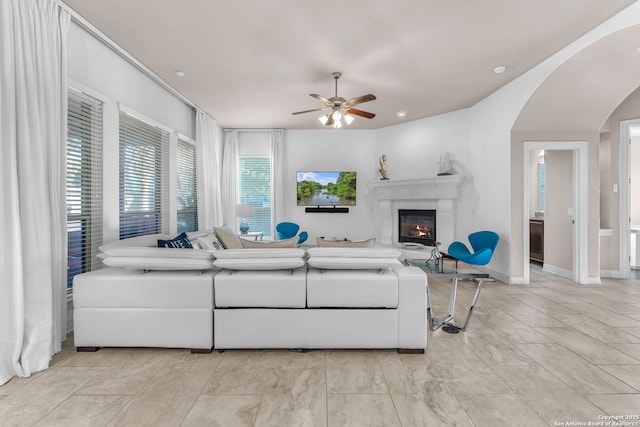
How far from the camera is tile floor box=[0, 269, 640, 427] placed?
1.56 meters

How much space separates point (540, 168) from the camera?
6305 millimetres

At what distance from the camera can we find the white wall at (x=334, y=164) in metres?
6.46

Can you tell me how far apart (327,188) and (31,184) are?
489cm

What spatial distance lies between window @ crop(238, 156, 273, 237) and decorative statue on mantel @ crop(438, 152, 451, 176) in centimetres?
351

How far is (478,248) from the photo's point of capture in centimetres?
436

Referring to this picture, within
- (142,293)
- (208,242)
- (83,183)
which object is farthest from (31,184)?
(208,242)

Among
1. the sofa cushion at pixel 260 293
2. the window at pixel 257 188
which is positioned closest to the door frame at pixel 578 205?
the sofa cushion at pixel 260 293

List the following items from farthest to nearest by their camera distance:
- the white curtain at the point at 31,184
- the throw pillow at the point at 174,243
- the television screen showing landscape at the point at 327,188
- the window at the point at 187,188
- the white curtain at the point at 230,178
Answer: the television screen showing landscape at the point at 327,188
the white curtain at the point at 230,178
the window at the point at 187,188
the throw pillow at the point at 174,243
the white curtain at the point at 31,184

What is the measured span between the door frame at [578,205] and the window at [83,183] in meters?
5.35

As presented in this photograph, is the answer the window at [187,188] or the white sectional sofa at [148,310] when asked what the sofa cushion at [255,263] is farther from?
the window at [187,188]

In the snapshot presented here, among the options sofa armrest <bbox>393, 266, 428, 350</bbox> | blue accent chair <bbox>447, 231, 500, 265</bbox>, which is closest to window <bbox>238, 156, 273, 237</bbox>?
blue accent chair <bbox>447, 231, 500, 265</bbox>

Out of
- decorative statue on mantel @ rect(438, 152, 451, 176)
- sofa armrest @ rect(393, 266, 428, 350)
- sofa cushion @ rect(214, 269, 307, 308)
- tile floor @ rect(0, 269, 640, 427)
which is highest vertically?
decorative statue on mantel @ rect(438, 152, 451, 176)

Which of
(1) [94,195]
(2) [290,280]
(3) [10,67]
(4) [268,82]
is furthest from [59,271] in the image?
(4) [268,82]

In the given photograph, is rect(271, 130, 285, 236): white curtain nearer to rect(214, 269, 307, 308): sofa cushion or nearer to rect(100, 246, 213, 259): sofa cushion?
rect(100, 246, 213, 259): sofa cushion
